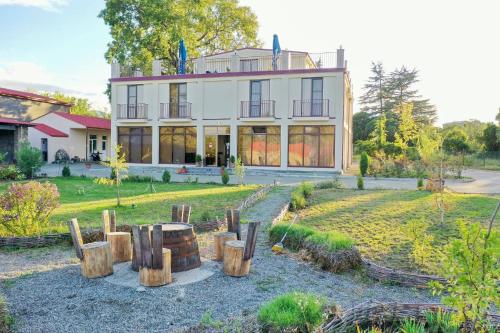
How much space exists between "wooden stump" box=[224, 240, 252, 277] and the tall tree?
51.5m

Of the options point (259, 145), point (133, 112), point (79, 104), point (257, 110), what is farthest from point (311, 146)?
point (79, 104)

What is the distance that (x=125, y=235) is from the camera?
6.26 metres

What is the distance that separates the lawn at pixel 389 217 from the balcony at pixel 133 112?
17.8 meters

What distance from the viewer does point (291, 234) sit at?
747 centimetres

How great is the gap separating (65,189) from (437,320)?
1487 centimetres

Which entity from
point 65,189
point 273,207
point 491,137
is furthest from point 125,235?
point 491,137

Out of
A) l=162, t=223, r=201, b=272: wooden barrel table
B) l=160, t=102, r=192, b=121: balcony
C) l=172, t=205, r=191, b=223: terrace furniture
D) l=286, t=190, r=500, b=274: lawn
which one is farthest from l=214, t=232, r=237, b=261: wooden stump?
l=160, t=102, r=192, b=121: balcony

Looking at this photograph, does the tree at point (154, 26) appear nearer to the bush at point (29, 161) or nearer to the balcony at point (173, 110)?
the balcony at point (173, 110)

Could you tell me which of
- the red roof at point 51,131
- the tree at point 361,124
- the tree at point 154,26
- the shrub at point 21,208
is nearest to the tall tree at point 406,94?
the tree at point 361,124

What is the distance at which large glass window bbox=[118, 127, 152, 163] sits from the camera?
95.9 ft

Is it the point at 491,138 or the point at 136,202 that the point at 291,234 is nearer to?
the point at 136,202

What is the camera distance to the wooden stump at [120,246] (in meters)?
6.23

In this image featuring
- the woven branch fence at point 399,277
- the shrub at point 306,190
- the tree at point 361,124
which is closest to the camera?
the woven branch fence at point 399,277

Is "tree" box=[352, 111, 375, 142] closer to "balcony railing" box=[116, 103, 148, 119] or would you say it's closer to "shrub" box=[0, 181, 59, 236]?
"balcony railing" box=[116, 103, 148, 119]
